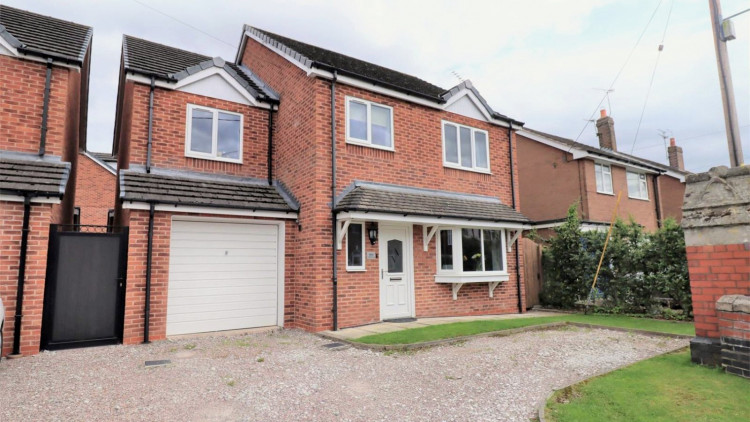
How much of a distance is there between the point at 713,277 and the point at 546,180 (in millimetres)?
13976

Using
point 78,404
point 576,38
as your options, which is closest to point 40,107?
point 78,404

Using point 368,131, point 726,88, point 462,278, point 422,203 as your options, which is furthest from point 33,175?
point 726,88

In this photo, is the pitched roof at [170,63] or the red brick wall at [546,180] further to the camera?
the red brick wall at [546,180]

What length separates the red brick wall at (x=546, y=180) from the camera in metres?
17.4

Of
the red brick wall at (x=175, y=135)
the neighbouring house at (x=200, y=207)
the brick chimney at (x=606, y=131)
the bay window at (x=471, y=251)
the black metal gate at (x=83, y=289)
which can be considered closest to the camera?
the black metal gate at (x=83, y=289)

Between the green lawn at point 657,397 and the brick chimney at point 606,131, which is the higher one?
the brick chimney at point 606,131

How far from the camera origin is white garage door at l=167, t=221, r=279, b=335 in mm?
8266

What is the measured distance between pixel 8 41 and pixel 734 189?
11762 mm

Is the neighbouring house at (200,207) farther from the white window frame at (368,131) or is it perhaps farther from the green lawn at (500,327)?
the green lawn at (500,327)

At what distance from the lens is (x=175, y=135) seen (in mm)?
9070

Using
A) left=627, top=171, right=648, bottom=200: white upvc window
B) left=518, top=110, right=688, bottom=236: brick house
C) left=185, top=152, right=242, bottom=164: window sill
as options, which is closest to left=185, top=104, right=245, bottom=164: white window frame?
left=185, top=152, right=242, bottom=164: window sill

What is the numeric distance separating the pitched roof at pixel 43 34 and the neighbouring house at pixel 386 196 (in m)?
4.26

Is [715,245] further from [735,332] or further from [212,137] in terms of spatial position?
[212,137]

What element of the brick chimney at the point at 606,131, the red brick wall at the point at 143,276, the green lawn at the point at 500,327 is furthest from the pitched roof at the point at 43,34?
the brick chimney at the point at 606,131
